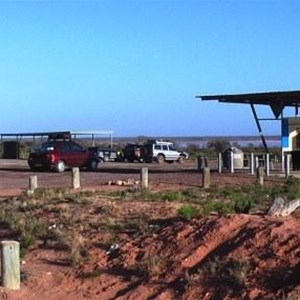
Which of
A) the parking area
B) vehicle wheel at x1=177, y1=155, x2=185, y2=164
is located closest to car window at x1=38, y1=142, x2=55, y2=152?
the parking area

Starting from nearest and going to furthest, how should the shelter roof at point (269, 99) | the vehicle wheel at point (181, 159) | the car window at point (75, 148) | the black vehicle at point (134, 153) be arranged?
the shelter roof at point (269, 99) → the car window at point (75, 148) → the black vehicle at point (134, 153) → the vehicle wheel at point (181, 159)

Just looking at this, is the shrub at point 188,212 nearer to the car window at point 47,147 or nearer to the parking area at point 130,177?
the parking area at point 130,177

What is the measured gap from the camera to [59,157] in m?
42.0

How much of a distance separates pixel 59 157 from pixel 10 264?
31530 mm

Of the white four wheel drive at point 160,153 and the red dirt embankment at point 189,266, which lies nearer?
the red dirt embankment at point 189,266

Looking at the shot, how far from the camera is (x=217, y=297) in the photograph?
31.0ft

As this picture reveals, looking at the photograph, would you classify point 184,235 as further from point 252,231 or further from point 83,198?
point 83,198

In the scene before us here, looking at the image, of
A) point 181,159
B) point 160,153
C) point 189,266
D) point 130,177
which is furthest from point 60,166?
point 189,266

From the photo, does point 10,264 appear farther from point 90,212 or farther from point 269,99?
point 269,99

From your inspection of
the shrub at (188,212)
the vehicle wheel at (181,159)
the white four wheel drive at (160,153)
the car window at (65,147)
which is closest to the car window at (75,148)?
the car window at (65,147)

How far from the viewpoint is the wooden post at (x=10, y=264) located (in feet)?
34.7

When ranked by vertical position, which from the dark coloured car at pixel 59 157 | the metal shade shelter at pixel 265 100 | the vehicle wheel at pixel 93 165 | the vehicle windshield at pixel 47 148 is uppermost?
the metal shade shelter at pixel 265 100

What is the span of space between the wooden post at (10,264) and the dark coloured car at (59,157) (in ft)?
102

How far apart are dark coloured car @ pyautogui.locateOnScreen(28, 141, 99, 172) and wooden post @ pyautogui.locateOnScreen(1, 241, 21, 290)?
3099 centimetres
